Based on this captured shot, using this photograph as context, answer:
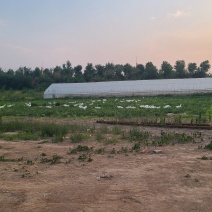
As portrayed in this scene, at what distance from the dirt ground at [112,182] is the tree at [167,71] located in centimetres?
5293

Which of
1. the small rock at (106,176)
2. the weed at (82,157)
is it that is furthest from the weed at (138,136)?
the small rock at (106,176)

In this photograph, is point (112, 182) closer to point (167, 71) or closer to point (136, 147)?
point (136, 147)

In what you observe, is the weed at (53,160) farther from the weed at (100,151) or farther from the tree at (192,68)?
the tree at (192,68)

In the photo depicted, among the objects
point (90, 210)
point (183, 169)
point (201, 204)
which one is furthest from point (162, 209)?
point (183, 169)

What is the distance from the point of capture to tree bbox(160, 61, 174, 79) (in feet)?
199

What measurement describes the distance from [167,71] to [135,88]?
76.2 ft

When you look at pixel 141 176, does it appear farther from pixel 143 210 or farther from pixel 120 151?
pixel 120 151

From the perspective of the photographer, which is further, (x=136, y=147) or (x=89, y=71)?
(x=89, y=71)

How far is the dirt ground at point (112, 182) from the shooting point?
509 cm

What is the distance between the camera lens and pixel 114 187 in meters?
5.89

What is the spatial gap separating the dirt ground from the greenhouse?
93.2 feet

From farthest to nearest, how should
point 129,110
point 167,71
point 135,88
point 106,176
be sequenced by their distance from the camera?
1. point 167,71
2. point 135,88
3. point 129,110
4. point 106,176

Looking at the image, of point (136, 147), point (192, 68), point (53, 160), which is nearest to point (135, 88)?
point (192, 68)

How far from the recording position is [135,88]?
3941 centimetres
